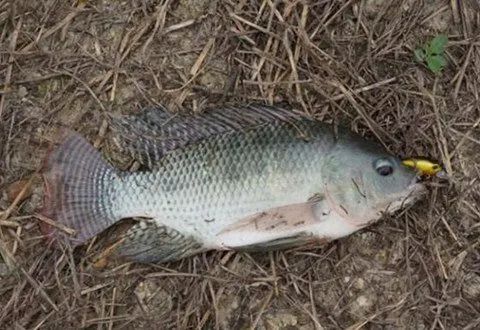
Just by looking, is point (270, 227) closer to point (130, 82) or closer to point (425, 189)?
point (425, 189)

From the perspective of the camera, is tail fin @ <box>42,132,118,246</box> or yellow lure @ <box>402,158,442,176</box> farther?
tail fin @ <box>42,132,118,246</box>

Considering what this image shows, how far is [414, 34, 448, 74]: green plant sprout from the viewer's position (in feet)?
13.4

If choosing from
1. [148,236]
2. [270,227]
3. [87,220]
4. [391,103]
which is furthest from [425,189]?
[87,220]

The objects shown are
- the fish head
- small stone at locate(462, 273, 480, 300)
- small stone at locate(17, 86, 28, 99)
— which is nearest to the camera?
the fish head

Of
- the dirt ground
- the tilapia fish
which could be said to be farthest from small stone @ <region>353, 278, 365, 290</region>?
the tilapia fish

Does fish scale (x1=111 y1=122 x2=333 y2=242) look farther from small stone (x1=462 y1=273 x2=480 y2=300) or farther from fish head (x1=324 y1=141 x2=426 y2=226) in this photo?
small stone (x1=462 y1=273 x2=480 y2=300)

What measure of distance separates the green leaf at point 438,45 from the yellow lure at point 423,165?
620mm

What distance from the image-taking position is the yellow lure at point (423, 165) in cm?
387

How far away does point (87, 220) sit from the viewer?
4.08 metres

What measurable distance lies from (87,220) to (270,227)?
3.26 ft

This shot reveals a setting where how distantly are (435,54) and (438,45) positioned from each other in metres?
0.05

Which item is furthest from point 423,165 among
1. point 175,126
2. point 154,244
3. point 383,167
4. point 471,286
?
point 154,244

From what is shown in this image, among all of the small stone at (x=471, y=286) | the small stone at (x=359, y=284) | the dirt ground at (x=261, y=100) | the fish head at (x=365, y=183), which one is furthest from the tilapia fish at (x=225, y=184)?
the small stone at (x=471, y=286)

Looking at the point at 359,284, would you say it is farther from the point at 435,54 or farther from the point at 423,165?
the point at 435,54
